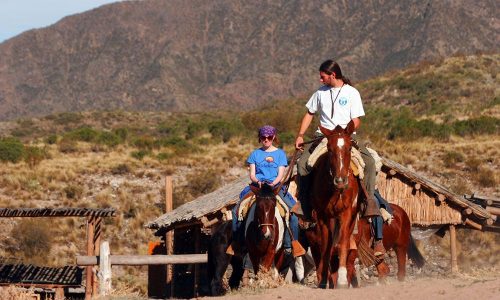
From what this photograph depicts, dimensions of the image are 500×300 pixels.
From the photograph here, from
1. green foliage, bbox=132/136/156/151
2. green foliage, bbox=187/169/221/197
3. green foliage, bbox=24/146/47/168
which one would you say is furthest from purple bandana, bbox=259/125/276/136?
green foliage, bbox=132/136/156/151

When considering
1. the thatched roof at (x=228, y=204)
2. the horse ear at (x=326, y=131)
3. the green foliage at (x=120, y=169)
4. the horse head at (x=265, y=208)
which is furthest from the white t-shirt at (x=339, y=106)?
the green foliage at (x=120, y=169)

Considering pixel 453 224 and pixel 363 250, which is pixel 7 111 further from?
pixel 363 250

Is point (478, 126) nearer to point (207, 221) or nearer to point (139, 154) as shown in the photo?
point (139, 154)

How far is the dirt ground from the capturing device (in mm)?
10500

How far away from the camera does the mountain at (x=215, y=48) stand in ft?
375

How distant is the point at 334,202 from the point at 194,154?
1696 inches

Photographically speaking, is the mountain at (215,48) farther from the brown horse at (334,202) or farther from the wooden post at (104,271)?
the brown horse at (334,202)

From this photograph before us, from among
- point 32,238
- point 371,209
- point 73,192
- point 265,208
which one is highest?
point 73,192

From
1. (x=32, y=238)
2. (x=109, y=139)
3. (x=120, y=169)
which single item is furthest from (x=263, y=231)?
(x=109, y=139)

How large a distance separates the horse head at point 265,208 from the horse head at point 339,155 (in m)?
1.76

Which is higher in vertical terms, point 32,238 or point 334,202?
point 32,238

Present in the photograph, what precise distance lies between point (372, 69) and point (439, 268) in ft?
263

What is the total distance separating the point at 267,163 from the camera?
13906 millimetres

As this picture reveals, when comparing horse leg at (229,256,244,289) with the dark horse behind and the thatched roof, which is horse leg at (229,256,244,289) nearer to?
the dark horse behind
